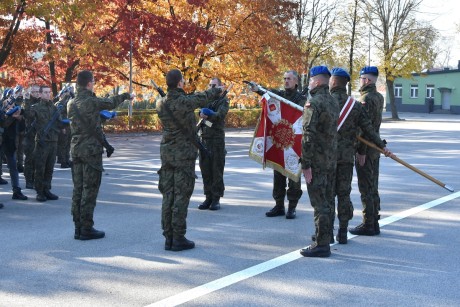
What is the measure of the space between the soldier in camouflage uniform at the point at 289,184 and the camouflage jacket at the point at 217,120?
3.05 feet

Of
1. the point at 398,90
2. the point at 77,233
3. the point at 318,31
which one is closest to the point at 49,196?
the point at 77,233

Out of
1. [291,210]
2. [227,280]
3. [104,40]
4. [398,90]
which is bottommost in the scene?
[227,280]

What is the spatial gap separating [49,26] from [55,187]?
12.5 metres

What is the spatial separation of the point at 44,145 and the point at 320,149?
221 inches

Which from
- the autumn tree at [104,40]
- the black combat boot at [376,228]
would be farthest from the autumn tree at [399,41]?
the black combat boot at [376,228]

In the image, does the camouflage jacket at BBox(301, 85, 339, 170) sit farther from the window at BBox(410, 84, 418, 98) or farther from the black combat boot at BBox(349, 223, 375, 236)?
the window at BBox(410, 84, 418, 98)

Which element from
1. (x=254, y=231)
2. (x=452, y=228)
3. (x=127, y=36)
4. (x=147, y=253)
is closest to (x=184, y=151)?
(x=147, y=253)

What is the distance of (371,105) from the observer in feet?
25.9

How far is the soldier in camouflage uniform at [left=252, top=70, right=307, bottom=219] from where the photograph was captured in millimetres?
8875

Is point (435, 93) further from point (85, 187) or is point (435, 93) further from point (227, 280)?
point (227, 280)

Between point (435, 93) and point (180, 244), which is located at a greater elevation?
point (435, 93)

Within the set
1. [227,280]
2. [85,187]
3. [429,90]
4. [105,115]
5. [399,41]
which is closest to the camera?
[227,280]

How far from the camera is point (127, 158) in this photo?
1767cm

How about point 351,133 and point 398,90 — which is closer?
point 351,133
